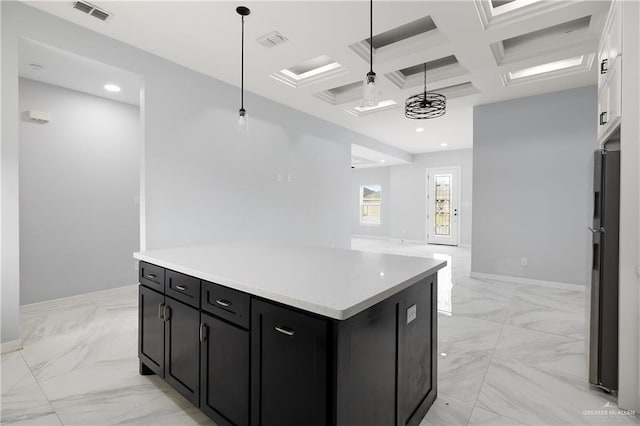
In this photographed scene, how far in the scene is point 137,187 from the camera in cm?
454

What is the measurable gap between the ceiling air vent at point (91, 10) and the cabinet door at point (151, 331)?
2413 mm

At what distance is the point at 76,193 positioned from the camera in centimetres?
399

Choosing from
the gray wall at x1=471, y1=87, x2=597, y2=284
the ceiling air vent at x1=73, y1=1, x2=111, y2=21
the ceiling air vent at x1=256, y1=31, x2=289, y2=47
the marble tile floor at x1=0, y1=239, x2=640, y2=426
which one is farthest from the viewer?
the gray wall at x1=471, y1=87, x2=597, y2=284

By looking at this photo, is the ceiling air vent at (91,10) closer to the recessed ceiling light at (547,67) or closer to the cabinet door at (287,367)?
the cabinet door at (287,367)

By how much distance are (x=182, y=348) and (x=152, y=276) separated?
535mm

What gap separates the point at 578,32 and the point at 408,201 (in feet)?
23.4

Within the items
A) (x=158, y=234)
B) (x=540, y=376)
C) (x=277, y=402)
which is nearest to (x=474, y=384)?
(x=540, y=376)

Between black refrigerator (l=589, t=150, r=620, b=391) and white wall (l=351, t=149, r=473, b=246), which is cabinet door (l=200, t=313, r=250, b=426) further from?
white wall (l=351, t=149, r=473, b=246)

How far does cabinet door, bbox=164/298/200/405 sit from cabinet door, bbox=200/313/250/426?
7 cm

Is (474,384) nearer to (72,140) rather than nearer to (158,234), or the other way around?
(158,234)

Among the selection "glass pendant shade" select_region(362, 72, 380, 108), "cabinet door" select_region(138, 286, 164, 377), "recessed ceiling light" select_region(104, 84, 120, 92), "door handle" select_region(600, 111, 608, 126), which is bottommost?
"cabinet door" select_region(138, 286, 164, 377)

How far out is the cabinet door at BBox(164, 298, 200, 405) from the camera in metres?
1.68

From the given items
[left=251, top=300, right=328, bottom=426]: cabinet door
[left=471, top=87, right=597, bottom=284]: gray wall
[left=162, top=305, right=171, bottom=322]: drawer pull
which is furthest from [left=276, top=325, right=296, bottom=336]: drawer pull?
[left=471, top=87, right=597, bottom=284]: gray wall

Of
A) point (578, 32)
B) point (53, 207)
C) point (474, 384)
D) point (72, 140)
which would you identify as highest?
point (578, 32)
